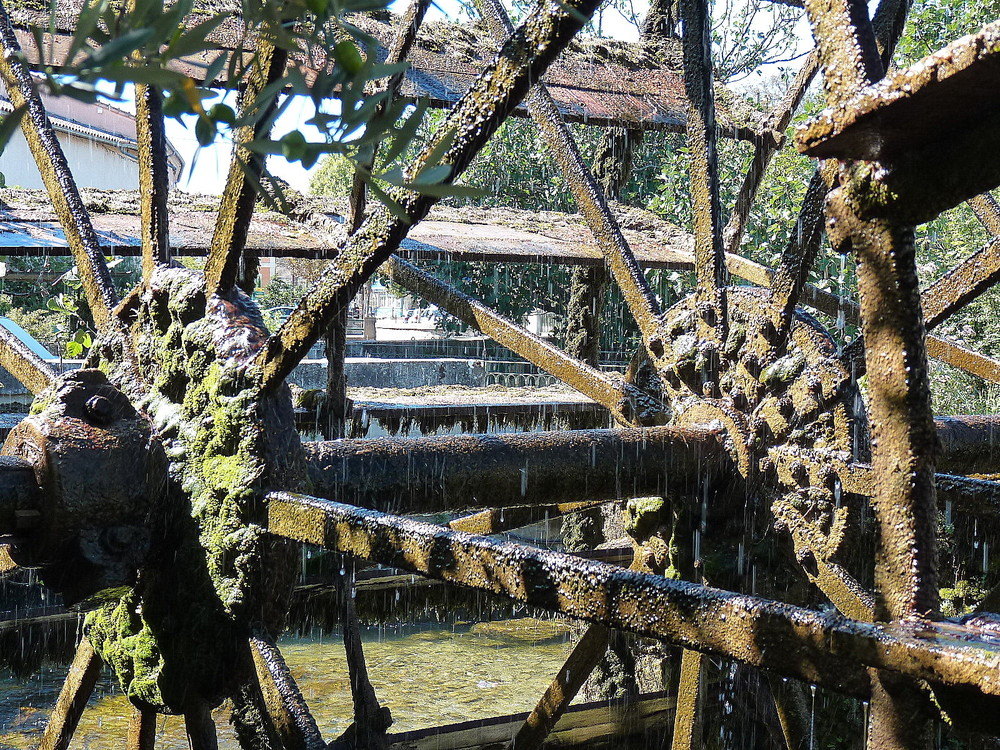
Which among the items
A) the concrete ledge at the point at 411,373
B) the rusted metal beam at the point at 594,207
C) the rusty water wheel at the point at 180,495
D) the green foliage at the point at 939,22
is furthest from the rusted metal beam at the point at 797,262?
the concrete ledge at the point at 411,373

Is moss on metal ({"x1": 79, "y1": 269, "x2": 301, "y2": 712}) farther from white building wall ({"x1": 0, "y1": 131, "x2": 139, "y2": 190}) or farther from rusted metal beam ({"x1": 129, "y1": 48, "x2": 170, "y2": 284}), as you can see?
white building wall ({"x1": 0, "y1": 131, "x2": 139, "y2": 190})

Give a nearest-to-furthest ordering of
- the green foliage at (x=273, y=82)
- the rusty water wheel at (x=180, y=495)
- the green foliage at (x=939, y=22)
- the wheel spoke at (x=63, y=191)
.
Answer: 1. the green foliage at (x=273, y=82)
2. the rusty water wheel at (x=180, y=495)
3. the wheel spoke at (x=63, y=191)
4. the green foliage at (x=939, y=22)

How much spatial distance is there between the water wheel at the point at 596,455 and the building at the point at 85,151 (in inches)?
563

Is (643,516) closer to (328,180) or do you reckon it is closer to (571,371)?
(571,371)

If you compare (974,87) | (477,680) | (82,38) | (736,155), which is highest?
(736,155)

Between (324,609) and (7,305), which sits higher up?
(7,305)

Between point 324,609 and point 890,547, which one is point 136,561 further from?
point 324,609

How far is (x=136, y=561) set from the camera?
2.45 m

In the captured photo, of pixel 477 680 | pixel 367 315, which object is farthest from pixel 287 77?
pixel 367 315

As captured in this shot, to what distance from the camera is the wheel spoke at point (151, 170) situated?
3.05 meters

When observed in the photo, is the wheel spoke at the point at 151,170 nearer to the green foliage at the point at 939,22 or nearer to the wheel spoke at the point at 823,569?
the wheel spoke at the point at 823,569

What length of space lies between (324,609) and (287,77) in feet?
16.6

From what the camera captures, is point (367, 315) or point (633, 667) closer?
point (633, 667)

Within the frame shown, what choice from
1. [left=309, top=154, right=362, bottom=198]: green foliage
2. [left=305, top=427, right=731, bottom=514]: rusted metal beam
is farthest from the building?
[left=305, top=427, right=731, bottom=514]: rusted metal beam
